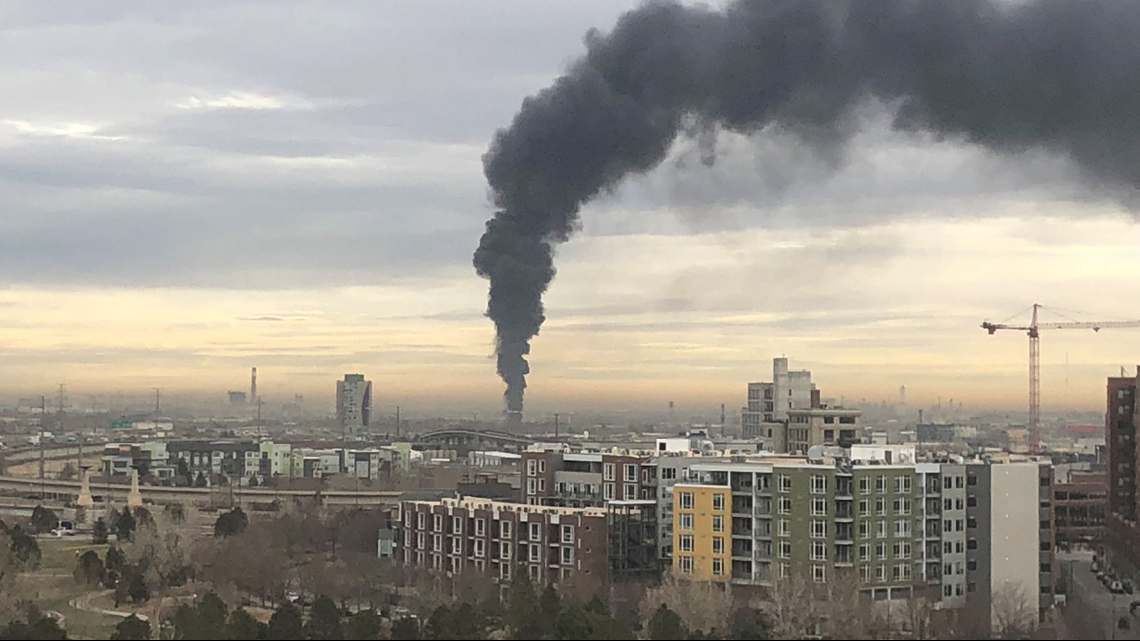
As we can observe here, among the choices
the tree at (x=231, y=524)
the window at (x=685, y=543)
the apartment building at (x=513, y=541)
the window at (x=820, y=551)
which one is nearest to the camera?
the window at (x=820, y=551)

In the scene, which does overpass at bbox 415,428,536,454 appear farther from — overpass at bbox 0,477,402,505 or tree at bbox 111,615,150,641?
tree at bbox 111,615,150,641

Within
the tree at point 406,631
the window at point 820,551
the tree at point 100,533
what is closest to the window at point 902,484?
the window at point 820,551

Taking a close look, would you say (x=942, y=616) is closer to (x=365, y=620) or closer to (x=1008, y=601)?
(x=1008, y=601)

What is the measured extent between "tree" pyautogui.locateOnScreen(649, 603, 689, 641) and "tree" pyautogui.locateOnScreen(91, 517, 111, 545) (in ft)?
56.9

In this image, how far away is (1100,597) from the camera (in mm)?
22750

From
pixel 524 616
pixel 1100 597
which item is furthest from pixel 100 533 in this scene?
pixel 524 616

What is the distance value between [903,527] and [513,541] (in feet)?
16.4

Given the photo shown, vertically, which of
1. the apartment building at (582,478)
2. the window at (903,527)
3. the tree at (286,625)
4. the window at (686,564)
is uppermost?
the apartment building at (582,478)

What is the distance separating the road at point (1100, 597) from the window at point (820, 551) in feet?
10.3

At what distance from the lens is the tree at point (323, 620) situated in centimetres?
1469

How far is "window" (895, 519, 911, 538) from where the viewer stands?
786 inches

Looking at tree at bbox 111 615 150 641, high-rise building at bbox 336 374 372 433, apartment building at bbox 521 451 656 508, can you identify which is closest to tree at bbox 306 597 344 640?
tree at bbox 111 615 150 641

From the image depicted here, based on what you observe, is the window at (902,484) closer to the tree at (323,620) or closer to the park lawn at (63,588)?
the tree at (323,620)

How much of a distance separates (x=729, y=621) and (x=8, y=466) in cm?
4450
